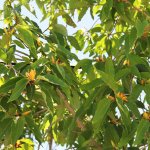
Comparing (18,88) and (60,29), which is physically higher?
(60,29)

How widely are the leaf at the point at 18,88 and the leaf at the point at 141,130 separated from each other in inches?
20.4

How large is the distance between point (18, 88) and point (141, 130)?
0.55 metres

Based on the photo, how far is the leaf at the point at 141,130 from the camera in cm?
164

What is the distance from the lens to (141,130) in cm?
166

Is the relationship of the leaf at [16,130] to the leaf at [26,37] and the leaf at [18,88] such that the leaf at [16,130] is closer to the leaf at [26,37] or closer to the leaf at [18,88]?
the leaf at [18,88]

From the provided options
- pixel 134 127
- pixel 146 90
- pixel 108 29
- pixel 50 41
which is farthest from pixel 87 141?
pixel 108 29

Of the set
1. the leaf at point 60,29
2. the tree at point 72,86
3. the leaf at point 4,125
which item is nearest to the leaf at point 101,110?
the tree at point 72,86

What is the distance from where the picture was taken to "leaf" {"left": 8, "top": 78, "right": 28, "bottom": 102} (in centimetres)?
152

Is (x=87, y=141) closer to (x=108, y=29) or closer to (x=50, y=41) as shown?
(x=50, y=41)

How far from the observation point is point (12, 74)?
6.11 feet

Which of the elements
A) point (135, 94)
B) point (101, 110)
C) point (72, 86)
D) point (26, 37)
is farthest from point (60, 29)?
point (101, 110)

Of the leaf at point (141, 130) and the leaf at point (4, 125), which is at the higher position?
the leaf at point (4, 125)

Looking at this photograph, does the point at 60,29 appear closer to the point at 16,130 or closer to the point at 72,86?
the point at 72,86

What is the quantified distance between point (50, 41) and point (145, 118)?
0.72 meters
